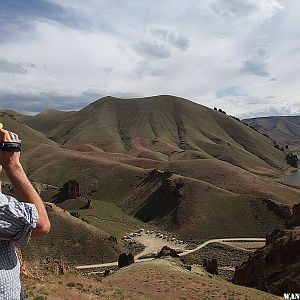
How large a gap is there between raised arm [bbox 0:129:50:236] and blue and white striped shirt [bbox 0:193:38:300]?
0.14 meters

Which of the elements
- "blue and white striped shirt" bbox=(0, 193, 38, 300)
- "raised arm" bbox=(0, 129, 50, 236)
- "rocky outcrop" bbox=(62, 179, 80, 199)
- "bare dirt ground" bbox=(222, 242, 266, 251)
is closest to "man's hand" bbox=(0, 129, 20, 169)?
"raised arm" bbox=(0, 129, 50, 236)

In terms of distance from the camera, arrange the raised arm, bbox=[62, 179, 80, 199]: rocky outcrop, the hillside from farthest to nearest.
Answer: bbox=[62, 179, 80, 199]: rocky outcrop
the hillside
the raised arm

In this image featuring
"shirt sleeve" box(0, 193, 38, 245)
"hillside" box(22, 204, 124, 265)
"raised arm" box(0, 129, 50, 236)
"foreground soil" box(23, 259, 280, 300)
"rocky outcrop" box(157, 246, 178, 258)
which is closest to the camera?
"shirt sleeve" box(0, 193, 38, 245)

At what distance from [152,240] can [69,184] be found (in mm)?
42609

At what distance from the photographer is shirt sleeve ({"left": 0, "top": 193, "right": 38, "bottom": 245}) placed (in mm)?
4227

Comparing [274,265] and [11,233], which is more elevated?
[11,233]

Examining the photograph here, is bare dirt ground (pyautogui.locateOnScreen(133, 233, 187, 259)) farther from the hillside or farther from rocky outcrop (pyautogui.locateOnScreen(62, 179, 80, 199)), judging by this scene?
rocky outcrop (pyautogui.locateOnScreen(62, 179, 80, 199))

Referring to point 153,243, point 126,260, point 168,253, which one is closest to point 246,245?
point 153,243

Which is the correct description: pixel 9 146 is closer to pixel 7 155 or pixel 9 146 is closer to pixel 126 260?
pixel 7 155

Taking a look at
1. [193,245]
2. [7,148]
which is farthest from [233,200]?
[7,148]

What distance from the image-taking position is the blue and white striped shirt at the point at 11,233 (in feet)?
13.9

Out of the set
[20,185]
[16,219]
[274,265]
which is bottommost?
[274,265]

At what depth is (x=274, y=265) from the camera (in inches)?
1855

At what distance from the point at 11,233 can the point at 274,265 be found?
47.5 meters
